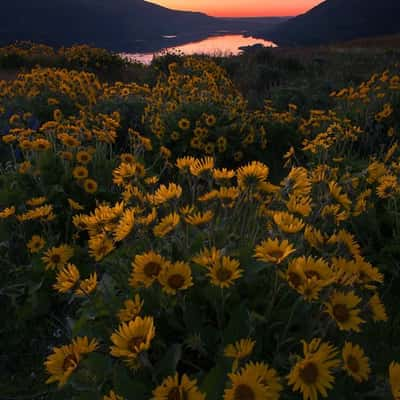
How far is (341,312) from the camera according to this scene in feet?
4.01

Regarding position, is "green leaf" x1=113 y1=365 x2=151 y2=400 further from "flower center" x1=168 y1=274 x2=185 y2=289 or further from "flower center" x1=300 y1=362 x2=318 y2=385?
"flower center" x1=300 y1=362 x2=318 y2=385

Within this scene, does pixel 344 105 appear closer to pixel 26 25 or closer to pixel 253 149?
pixel 253 149

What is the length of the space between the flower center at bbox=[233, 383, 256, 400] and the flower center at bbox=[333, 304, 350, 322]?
0.36 meters

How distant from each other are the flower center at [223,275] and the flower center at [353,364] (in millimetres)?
434

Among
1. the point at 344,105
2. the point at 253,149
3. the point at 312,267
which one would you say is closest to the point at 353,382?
the point at 312,267

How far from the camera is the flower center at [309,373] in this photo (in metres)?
1.07

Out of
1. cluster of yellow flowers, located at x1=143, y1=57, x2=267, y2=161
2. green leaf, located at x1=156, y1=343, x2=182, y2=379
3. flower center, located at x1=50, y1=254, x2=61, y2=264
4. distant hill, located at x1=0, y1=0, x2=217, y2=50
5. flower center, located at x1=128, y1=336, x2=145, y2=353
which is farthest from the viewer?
distant hill, located at x1=0, y1=0, x2=217, y2=50

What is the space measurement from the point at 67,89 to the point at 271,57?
10.8 meters

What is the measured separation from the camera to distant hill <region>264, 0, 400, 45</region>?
5475cm

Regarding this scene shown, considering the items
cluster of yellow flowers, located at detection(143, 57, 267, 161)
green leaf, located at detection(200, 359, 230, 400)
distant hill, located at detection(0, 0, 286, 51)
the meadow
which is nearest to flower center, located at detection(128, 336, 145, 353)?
the meadow

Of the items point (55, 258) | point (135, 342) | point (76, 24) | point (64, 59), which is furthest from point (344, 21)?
point (135, 342)

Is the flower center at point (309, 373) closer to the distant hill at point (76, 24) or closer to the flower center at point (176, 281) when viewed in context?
the flower center at point (176, 281)

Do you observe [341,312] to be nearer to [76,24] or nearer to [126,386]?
[126,386]

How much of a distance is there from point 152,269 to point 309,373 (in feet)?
1.90
